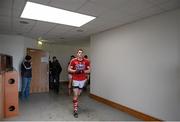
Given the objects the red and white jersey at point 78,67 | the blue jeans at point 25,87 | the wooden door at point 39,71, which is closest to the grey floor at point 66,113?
the red and white jersey at point 78,67

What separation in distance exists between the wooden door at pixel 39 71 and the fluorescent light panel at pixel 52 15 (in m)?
3.16

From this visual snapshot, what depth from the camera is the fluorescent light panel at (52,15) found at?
123 inches

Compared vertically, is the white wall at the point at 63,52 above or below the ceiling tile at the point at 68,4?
below

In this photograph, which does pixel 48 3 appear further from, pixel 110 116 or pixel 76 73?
pixel 110 116

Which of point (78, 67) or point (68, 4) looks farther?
point (78, 67)

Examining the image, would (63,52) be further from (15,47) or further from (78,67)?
(78,67)

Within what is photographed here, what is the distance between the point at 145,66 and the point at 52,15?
2.50m

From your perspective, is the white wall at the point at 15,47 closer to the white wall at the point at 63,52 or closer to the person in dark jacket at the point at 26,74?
the person in dark jacket at the point at 26,74

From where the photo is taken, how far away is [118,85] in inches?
177

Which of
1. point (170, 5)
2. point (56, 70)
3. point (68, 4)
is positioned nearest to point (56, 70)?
point (56, 70)

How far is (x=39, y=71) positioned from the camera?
22.3 ft

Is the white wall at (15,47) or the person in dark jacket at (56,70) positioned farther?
the person in dark jacket at (56,70)

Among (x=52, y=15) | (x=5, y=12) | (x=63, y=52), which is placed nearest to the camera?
(x=5, y=12)

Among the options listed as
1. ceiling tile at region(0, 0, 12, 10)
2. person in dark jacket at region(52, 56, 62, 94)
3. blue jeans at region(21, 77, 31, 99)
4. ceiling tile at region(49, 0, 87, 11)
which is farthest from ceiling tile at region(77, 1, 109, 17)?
person in dark jacket at region(52, 56, 62, 94)
